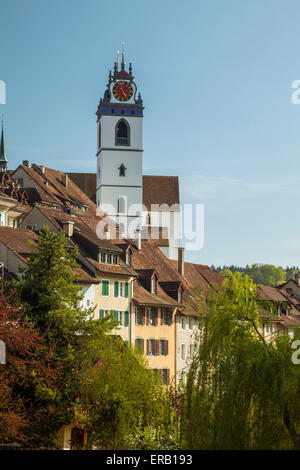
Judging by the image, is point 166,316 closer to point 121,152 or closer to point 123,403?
point 123,403

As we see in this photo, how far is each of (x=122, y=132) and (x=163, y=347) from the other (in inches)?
1835

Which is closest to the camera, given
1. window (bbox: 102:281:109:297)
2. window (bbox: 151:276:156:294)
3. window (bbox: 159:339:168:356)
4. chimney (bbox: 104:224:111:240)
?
window (bbox: 102:281:109:297)

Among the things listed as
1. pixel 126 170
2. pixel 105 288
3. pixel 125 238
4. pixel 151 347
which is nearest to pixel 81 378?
pixel 105 288

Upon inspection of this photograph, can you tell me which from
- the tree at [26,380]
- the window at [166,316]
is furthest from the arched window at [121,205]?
the tree at [26,380]

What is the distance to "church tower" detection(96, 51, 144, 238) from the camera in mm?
97062

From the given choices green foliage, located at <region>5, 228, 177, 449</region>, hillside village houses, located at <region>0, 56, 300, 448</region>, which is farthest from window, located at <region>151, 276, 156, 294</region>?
green foliage, located at <region>5, 228, 177, 449</region>

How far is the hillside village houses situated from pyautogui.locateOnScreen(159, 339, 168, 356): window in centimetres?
8

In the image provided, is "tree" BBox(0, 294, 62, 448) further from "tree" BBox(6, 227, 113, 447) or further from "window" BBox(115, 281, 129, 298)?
"window" BBox(115, 281, 129, 298)

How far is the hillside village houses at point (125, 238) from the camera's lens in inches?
1993

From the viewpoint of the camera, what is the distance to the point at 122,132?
99688mm

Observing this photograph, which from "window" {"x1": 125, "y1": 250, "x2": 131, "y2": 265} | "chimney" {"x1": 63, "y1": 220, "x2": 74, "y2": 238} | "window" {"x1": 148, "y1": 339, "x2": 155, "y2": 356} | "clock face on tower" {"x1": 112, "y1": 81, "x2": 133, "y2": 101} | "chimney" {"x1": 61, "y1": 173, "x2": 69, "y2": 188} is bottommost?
"window" {"x1": 148, "y1": 339, "x2": 155, "y2": 356}
